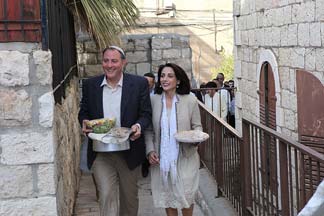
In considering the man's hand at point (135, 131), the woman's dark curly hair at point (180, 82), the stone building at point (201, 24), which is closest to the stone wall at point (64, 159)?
the man's hand at point (135, 131)

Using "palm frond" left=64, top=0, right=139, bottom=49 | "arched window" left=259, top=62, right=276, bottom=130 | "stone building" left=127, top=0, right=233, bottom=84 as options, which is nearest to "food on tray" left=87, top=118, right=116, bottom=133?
"palm frond" left=64, top=0, right=139, bottom=49

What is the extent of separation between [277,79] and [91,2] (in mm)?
2542

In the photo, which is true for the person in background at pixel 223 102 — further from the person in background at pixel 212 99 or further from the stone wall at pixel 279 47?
the stone wall at pixel 279 47

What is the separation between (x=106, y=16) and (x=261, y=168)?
2.66 meters

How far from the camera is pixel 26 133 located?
128 inches

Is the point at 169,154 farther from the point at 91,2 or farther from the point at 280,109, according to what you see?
the point at 280,109

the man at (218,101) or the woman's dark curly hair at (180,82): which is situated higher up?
the woman's dark curly hair at (180,82)

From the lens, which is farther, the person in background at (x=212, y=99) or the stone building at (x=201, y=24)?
the stone building at (x=201, y=24)

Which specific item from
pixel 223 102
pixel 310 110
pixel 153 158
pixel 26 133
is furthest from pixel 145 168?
pixel 223 102

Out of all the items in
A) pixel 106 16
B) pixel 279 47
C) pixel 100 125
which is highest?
pixel 106 16

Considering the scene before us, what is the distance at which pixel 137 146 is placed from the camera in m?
4.07

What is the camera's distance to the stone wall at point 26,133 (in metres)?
3.23

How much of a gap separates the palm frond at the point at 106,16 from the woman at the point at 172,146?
5.80 ft

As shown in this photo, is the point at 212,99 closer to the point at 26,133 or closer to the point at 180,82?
the point at 180,82
